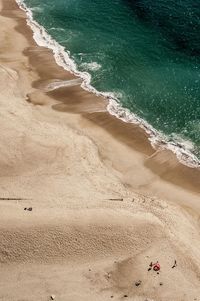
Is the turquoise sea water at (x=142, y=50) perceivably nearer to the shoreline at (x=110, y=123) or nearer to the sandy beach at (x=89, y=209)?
the shoreline at (x=110, y=123)

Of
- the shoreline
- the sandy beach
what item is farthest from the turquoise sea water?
the sandy beach

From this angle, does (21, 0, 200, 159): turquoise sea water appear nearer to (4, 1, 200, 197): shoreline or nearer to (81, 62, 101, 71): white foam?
(81, 62, 101, 71): white foam

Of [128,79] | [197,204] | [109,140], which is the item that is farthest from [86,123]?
[197,204]

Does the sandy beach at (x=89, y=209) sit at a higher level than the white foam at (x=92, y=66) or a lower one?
lower

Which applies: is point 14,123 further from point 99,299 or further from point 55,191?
point 99,299

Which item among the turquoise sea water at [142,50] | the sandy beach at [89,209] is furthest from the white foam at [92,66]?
the sandy beach at [89,209]
